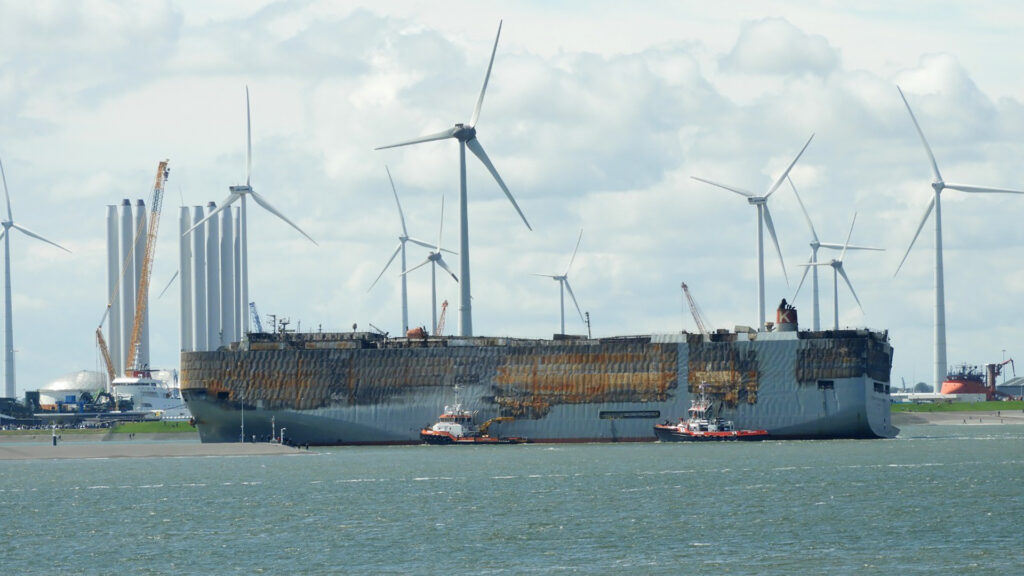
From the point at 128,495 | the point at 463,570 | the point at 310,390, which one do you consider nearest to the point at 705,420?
the point at 310,390

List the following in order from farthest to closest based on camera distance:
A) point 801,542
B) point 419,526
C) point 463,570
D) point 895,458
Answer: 1. point 895,458
2. point 419,526
3. point 801,542
4. point 463,570

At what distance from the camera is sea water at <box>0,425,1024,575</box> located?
65312 mm

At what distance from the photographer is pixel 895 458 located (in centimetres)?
12138

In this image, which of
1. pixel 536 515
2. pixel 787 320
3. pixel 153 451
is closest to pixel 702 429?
pixel 787 320

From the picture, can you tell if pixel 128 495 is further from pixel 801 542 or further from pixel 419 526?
pixel 801 542

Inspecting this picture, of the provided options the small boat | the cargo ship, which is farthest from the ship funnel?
the small boat

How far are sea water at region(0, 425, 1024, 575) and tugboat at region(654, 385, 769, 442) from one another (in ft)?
52.6

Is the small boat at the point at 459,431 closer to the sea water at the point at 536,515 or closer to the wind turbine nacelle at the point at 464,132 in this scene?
the sea water at the point at 536,515

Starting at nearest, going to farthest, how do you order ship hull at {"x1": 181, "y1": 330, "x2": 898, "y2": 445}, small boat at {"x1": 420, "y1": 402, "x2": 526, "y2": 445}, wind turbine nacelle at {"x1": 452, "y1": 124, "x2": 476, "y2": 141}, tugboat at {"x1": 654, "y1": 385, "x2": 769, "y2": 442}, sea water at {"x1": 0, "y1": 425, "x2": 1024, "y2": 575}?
sea water at {"x1": 0, "y1": 425, "x2": 1024, "y2": 575} < tugboat at {"x1": 654, "y1": 385, "x2": 769, "y2": 442} < ship hull at {"x1": 181, "y1": 330, "x2": 898, "y2": 445} < small boat at {"x1": 420, "y1": 402, "x2": 526, "y2": 445} < wind turbine nacelle at {"x1": 452, "y1": 124, "x2": 476, "y2": 141}

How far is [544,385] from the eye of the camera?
504ft

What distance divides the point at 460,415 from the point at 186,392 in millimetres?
30135

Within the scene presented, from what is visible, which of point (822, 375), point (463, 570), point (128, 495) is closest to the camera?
point (463, 570)

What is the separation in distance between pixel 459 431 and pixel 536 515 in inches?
2776

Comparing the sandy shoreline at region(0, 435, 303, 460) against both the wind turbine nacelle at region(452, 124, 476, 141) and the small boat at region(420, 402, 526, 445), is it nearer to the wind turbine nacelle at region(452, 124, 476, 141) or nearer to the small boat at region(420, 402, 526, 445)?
the small boat at region(420, 402, 526, 445)
